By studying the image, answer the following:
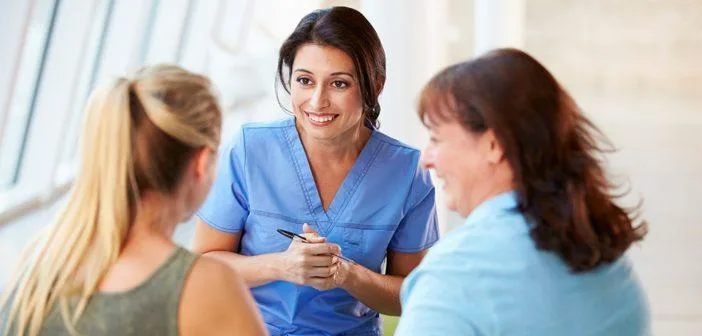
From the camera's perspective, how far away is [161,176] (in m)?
1.42

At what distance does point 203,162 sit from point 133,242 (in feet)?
0.46

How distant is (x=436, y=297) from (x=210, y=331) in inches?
11.6

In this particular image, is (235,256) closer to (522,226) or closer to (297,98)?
(297,98)

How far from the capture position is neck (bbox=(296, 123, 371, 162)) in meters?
2.31

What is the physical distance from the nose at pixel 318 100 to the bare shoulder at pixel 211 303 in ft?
2.74

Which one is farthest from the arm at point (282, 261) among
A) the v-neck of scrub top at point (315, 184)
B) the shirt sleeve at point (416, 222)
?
the shirt sleeve at point (416, 222)

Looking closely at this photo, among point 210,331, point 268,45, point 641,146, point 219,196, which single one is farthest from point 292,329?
point 268,45

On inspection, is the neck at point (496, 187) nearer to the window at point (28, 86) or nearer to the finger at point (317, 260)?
the finger at point (317, 260)

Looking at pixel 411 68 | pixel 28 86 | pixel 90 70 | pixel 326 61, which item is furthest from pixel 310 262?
pixel 90 70

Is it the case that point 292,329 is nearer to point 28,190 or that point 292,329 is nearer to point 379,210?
point 379,210

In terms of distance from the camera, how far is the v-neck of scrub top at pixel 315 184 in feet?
7.45

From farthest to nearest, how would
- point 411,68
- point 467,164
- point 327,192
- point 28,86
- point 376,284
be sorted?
point 411,68 < point 28,86 < point 327,192 < point 376,284 < point 467,164

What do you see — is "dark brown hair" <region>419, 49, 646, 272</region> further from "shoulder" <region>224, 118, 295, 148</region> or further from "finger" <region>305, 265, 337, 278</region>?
"shoulder" <region>224, 118, 295, 148</region>

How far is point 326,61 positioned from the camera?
2.22 m
